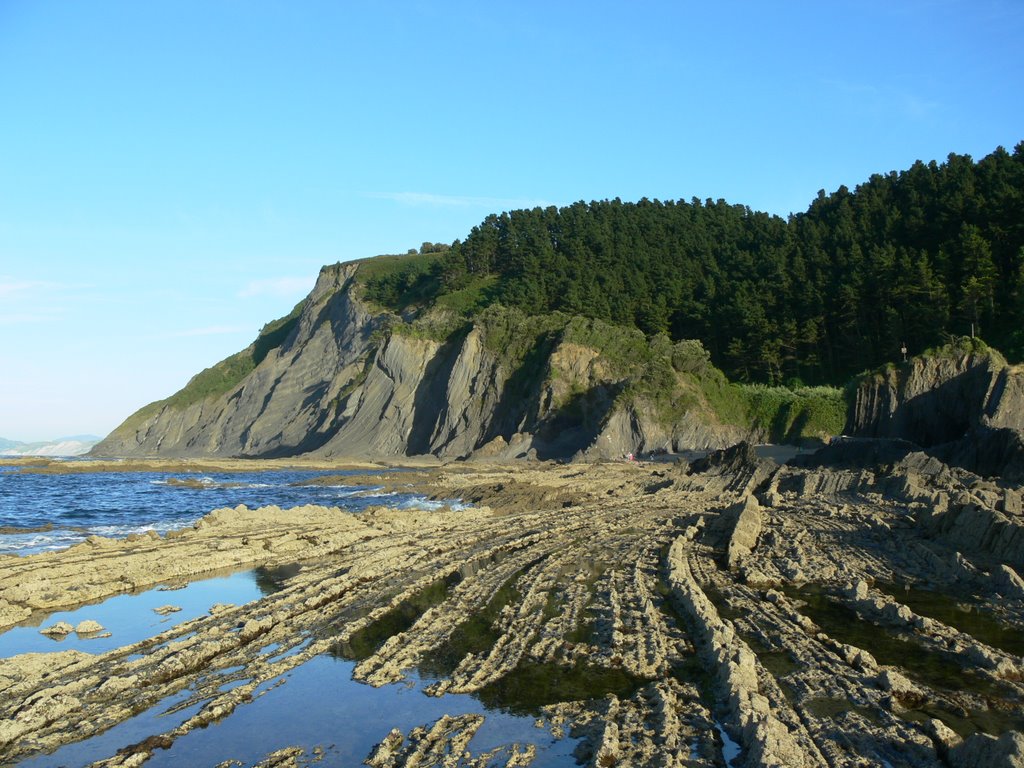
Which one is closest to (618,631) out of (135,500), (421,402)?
(135,500)

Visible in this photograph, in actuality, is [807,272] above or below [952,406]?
above

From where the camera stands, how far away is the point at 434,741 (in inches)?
301

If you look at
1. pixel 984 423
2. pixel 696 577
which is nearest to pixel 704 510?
pixel 696 577

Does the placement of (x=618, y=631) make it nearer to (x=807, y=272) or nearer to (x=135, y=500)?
(x=135, y=500)

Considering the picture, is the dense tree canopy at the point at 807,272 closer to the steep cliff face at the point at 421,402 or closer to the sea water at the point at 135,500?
the steep cliff face at the point at 421,402

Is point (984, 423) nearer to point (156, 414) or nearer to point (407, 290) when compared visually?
point (407, 290)

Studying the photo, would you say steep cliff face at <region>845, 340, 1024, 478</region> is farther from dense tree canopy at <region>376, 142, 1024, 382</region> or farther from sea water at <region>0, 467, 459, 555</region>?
sea water at <region>0, 467, 459, 555</region>

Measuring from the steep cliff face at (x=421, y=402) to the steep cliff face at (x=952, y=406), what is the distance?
11.3 m

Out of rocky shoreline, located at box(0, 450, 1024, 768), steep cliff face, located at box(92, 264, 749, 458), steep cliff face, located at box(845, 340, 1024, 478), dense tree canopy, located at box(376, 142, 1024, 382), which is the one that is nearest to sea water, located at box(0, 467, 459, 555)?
rocky shoreline, located at box(0, 450, 1024, 768)

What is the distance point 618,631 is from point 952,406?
31.8 meters

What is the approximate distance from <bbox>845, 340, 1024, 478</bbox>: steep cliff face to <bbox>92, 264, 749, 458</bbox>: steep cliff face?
11333 mm

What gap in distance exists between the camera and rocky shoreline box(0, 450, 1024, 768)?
758 cm

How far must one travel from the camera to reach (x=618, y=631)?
11.2 metres

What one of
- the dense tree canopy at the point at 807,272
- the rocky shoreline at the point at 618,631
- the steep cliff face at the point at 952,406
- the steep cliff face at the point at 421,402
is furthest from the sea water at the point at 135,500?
the dense tree canopy at the point at 807,272
